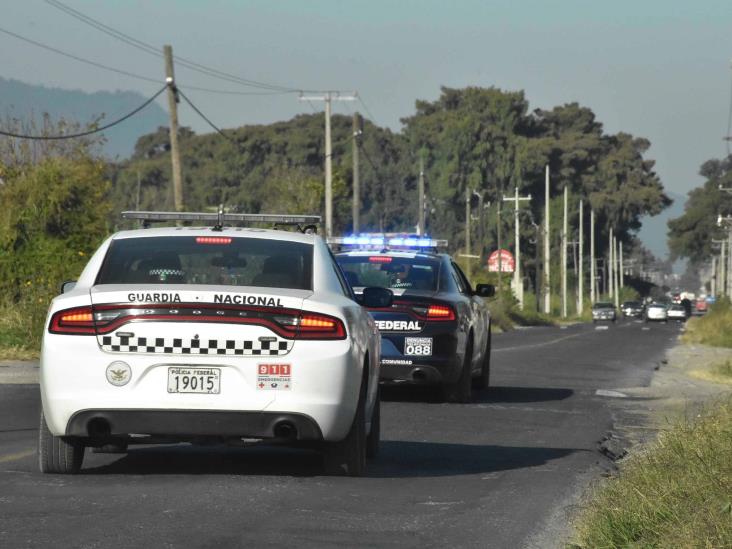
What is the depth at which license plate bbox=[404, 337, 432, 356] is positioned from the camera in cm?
1655

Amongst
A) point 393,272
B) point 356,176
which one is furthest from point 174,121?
point 393,272

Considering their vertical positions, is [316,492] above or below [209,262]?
below

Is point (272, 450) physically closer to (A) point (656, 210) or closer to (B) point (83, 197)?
(B) point (83, 197)

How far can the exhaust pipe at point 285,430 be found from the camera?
30.1 feet

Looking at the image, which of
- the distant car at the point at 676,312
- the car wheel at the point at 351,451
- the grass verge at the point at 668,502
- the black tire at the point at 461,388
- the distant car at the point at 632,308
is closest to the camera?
the grass verge at the point at 668,502

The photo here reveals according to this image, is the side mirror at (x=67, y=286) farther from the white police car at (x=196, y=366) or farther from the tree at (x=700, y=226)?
the tree at (x=700, y=226)

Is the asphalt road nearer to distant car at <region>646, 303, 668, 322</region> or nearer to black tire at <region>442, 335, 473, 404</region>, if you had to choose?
black tire at <region>442, 335, 473, 404</region>

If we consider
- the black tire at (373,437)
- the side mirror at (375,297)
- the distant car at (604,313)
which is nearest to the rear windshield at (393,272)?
the side mirror at (375,297)

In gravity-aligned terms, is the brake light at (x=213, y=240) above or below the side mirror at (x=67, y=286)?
above

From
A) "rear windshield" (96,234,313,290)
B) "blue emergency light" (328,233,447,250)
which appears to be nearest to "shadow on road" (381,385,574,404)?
"blue emergency light" (328,233,447,250)

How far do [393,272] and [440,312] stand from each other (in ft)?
3.34

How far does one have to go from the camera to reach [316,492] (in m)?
9.00

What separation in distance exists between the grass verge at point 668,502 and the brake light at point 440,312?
6591 mm

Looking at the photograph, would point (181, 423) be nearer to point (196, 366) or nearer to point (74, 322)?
point (196, 366)
